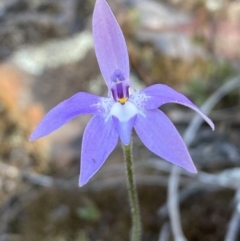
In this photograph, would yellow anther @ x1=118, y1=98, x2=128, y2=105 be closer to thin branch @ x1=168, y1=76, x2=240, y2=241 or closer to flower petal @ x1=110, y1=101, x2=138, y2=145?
flower petal @ x1=110, y1=101, x2=138, y2=145

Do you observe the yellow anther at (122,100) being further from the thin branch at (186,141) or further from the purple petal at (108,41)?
the thin branch at (186,141)

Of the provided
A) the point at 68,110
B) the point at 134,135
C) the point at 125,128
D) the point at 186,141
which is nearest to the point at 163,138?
→ the point at 125,128

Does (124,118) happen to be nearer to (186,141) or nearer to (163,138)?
(163,138)

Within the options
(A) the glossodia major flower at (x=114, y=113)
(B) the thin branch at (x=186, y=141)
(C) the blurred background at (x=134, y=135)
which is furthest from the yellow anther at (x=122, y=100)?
(C) the blurred background at (x=134, y=135)

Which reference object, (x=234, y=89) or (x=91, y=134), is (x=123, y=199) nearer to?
(x=234, y=89)

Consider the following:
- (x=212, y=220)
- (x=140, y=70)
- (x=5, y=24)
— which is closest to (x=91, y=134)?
(x=212, y=220)

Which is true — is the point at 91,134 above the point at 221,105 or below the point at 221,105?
below
